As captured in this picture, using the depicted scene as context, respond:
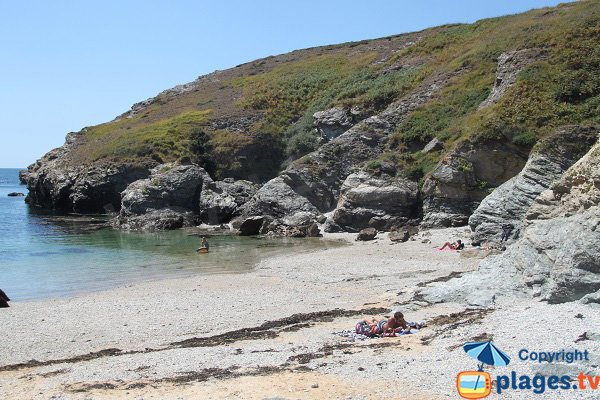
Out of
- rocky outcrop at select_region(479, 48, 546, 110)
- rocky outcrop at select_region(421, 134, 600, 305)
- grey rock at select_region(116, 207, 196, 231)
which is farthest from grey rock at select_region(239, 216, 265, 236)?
A: rocky outcrop at select_region(421, 134, 600, 305)

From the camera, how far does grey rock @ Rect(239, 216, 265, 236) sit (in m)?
46.1

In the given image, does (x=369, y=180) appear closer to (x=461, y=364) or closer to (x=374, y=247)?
(x=374, y=247)

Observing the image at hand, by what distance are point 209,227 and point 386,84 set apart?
27988 mm

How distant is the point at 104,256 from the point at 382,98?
3677 centimetres

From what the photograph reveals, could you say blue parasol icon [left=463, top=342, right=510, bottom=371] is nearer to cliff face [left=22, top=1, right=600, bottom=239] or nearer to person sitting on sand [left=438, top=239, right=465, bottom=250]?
person sitting on sand [left=438, top=239, right=465, bottom=250]

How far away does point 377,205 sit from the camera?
141ft

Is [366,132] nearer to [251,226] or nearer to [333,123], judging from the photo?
[333,123]

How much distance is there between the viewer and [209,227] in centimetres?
5250

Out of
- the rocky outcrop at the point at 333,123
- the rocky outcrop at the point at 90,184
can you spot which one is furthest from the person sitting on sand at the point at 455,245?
the rocky outcrop at the point at 90,184

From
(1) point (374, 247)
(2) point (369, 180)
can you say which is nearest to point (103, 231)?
(2) point (369, 180)

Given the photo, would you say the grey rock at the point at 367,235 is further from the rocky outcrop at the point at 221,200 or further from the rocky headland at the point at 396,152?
the rocky outcrop at the point at 221,200

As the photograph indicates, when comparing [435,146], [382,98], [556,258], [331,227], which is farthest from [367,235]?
[382,98]

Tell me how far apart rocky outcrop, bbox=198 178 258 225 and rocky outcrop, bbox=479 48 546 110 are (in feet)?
80.1

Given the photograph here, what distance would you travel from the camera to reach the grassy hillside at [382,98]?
1620 inches
